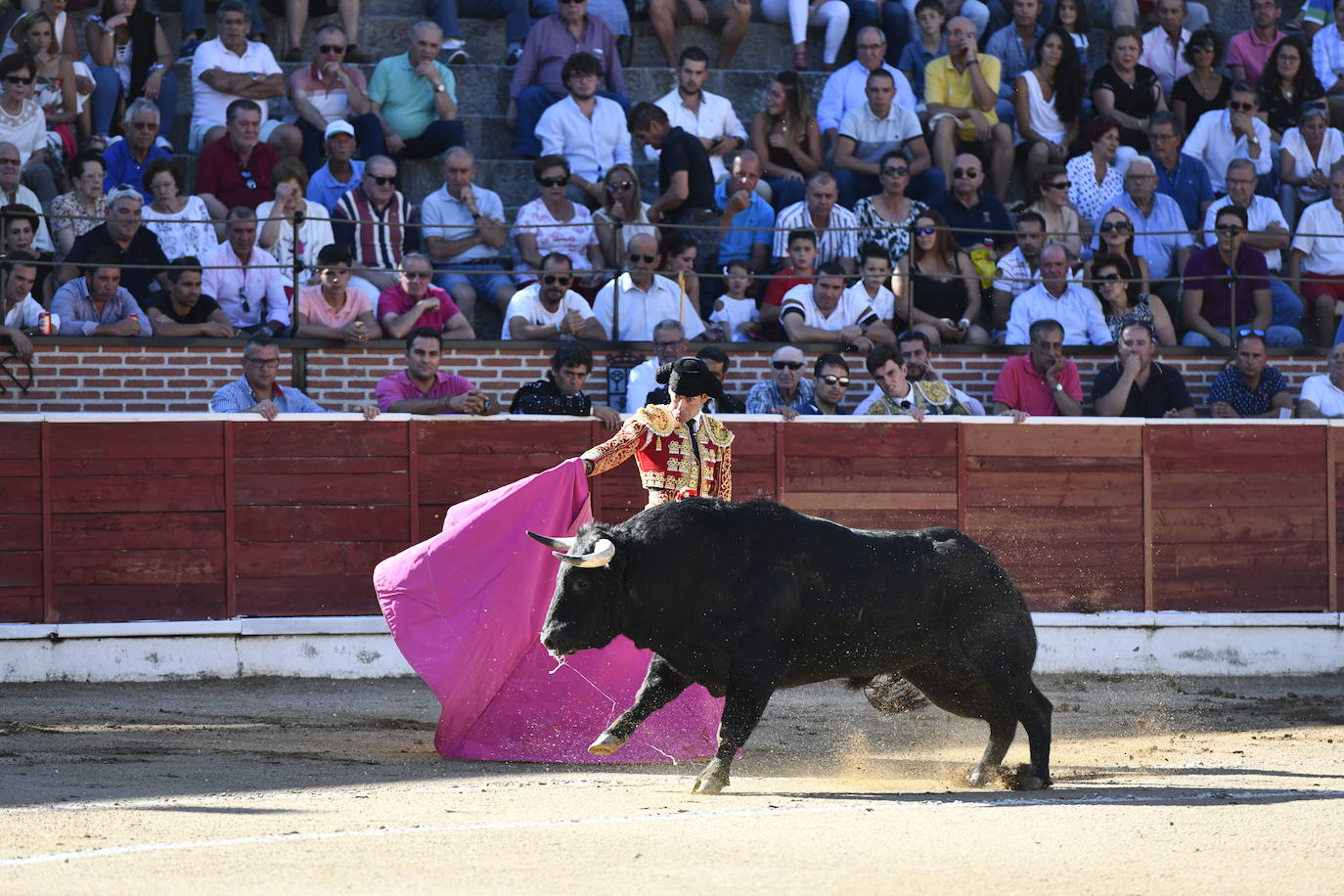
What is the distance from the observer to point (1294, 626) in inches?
385

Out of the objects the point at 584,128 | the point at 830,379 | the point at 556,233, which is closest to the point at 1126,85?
the point at 584,128

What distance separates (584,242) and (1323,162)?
15.4 ft

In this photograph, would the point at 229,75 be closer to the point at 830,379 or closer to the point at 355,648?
the point at 355,648

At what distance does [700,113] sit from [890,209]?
1278mm

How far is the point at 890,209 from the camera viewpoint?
1024 centimetres

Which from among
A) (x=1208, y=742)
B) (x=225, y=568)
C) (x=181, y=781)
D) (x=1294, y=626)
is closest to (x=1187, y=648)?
(x=1294, y=626)

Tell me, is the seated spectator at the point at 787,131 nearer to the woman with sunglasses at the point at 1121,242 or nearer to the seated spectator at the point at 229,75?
the woman with sunglasses at the point at 1121,242

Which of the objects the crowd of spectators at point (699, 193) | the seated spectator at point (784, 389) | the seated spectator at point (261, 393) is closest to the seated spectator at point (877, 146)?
the crowd of spectators at point (699, 193)

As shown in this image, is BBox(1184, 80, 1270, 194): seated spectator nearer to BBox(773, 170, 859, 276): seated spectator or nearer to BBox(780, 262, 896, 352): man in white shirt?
BBox(773, 170, 859, 276): seated spectator

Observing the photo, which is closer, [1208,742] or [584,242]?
[1208,742]

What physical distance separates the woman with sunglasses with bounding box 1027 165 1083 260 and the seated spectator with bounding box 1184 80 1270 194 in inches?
52.5

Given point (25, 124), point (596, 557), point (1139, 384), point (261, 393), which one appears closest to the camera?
point (596, 557)

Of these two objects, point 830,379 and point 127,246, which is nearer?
point 127,246

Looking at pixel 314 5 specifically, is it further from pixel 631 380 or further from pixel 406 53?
pixel 631 380
